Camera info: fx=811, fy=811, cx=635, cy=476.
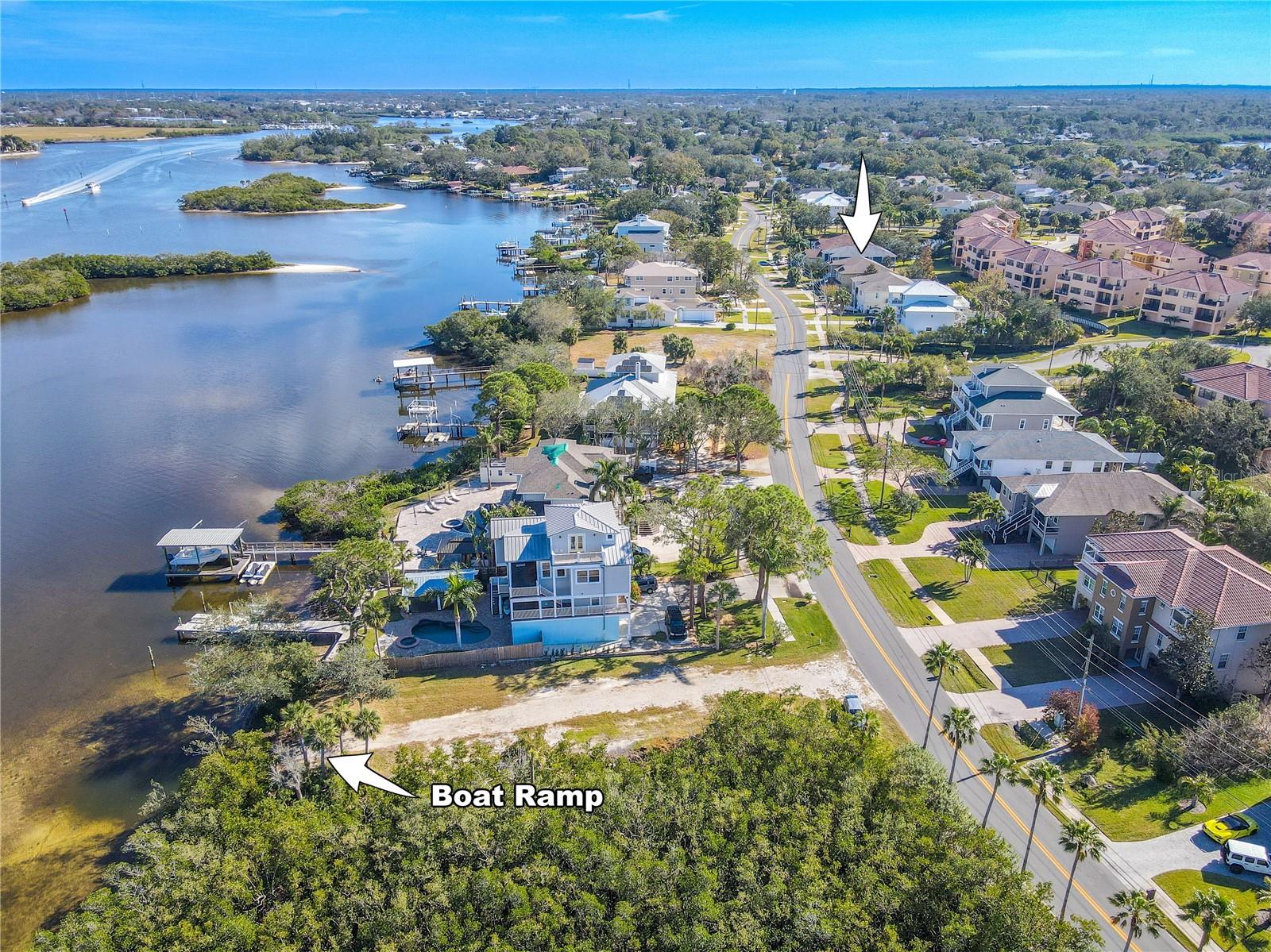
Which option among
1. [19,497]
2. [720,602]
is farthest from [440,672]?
[19,497]

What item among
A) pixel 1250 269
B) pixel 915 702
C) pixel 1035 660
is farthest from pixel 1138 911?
pixel 1250 269

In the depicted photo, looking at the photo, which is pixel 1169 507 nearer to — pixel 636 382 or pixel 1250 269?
pixel 636 382

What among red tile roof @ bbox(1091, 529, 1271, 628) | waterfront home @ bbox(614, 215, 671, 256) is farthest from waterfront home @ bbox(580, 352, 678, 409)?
waterfront home @ bbox(614, 215, 671, 256)

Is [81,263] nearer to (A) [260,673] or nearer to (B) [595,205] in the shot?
(B) [595,205]

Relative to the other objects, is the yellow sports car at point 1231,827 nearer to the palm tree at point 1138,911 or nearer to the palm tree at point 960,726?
the palm tree at point 1138,911

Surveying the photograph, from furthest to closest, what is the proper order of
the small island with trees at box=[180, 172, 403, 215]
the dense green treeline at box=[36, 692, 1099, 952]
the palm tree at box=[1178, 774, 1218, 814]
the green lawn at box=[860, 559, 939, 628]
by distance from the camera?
the small island with trees at box=[180, 172, 403, 215], the green lawn at box=[860, 559, 939, 628], the palm tree at box=[1178, 774, 1218, 814], the dense green treeline at box=[36, 692, 1099, 952]

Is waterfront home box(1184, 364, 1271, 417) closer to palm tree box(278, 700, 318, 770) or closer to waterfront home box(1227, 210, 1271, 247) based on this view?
waterfront home box(1227, 210, 1271, 247)
